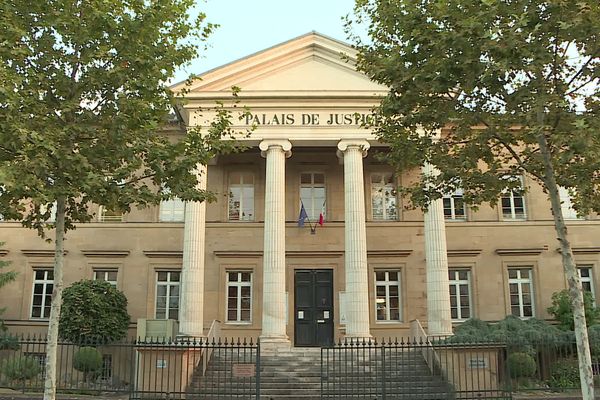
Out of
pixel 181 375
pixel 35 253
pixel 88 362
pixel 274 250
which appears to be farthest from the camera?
pixel 35 253

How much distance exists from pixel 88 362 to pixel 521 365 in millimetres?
12170

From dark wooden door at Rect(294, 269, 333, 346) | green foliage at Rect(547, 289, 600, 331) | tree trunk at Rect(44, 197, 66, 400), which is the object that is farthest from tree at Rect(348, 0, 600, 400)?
dark wooden door at Rect(294, 269, 333, 346)

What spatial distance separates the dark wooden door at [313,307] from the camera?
22078 millimetres

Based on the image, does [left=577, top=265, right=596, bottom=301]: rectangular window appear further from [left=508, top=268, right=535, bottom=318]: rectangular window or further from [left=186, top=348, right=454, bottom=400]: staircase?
[left=186, top=348, right=454, bottom=400]: staircase

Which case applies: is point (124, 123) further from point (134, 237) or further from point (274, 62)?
point (134, 237)

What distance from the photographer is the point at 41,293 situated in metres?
23.1

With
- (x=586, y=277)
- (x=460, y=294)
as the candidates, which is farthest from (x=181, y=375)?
(x=586, y=277)

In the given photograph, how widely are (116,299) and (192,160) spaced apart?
37.1ft

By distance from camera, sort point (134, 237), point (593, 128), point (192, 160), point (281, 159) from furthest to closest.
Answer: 1. point (134, 237)
2. point (281, 159)
3. point (192, 160)
4. point (593, 128)

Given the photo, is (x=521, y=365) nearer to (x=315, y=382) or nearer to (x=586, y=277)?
(x=315, y=382)

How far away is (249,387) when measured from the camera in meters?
15.3

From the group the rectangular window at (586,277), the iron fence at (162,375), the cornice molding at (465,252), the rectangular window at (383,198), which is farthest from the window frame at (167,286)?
the rectangular window at (586,277)

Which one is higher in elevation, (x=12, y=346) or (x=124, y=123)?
(x=124, y=123)

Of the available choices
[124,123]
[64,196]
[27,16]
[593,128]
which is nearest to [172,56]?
[124,123]
